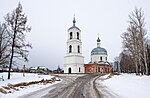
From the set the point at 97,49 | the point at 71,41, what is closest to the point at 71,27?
the point at 71,41

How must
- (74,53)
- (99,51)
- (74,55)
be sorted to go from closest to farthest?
(74,55) → (74,53) → (99,51)

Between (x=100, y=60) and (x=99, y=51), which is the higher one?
(x=99, y=51)

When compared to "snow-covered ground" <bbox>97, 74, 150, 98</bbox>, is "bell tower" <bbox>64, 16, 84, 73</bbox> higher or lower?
higher

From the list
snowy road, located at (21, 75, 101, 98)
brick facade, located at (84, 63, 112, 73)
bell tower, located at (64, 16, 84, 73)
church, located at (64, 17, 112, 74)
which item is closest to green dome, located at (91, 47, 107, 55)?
brick facade, located at (84, 63, 112, 73)

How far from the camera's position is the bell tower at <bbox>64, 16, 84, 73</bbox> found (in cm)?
6362

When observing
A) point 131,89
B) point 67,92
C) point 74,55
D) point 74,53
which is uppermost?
point 74,53

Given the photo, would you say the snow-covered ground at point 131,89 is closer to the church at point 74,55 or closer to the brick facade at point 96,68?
the church at point 74,55

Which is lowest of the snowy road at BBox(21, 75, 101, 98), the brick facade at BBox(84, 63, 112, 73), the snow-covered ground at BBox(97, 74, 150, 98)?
the snowy road at BBox(21, 75, 101, 98)

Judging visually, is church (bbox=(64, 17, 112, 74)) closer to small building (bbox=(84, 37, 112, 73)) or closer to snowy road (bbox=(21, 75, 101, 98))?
small building (bbox=(84, 37, 112, 73))

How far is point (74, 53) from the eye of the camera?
64.6 m

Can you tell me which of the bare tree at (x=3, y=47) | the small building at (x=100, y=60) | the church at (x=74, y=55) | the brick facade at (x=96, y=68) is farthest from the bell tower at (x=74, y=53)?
the bare tree at (x=3, y=47)

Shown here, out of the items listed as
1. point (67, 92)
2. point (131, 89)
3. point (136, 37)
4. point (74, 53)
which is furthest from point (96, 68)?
point (67, 92)

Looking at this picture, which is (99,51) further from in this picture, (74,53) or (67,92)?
(67,92)

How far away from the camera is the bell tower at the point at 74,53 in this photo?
6362 centimetres
